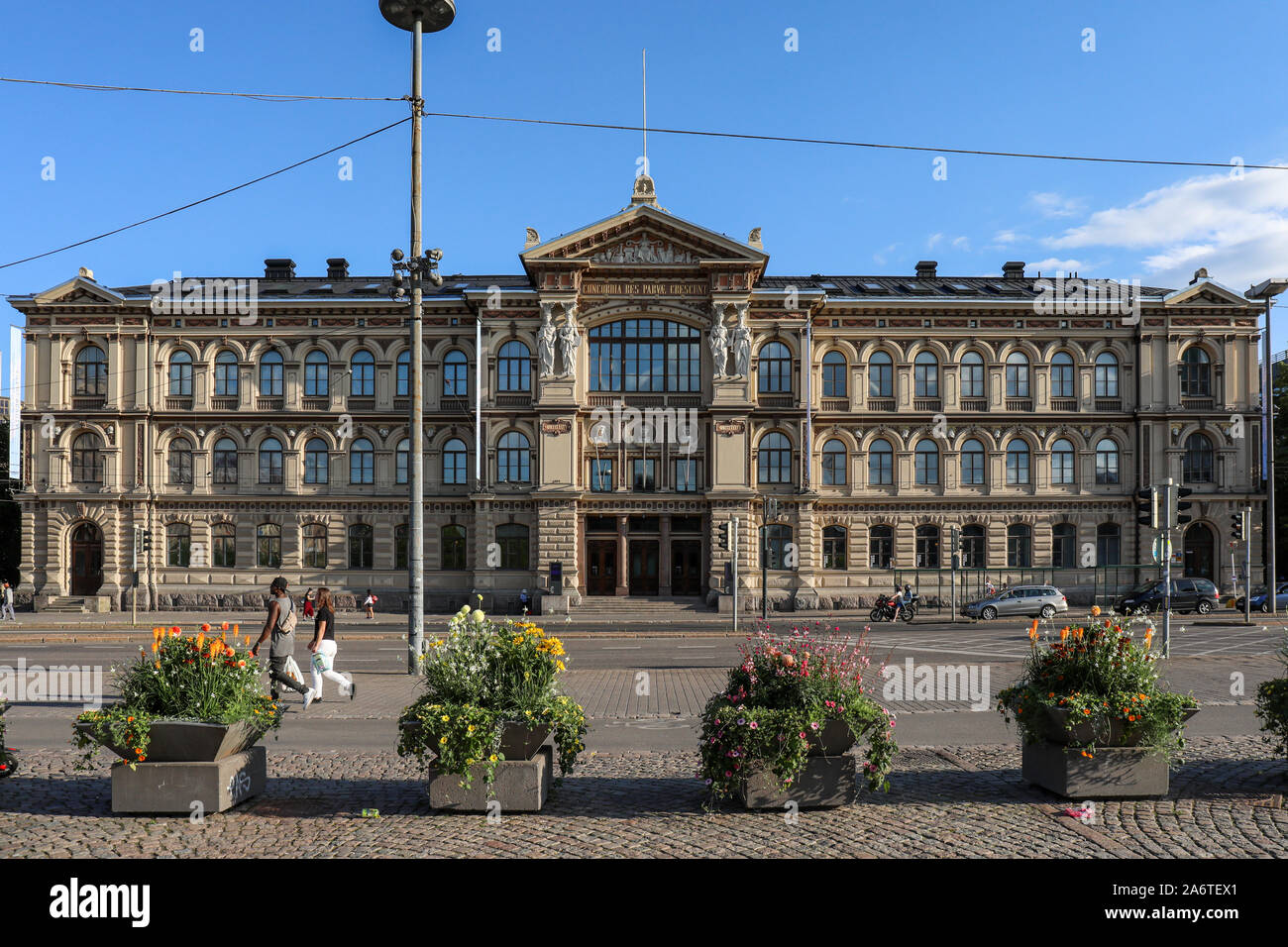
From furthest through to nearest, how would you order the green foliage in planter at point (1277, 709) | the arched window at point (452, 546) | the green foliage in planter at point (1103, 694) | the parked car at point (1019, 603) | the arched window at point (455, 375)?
1. the arched window at point (455, 375)
2. the arched window at point (452, 546)
3. the parked car at point (1019, 603)
4. the green foliage in planter at point (1277, 709)
5. the green foliage in planter at point (1103, 694)

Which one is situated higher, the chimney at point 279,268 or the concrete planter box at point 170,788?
the chimney at point 279,268

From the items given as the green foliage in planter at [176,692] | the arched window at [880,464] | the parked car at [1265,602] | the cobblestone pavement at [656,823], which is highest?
the arched window at [880,464]

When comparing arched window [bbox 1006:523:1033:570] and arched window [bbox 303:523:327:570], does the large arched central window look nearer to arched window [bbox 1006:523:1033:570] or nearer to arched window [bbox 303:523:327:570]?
arched window [bbox 303:523:327:570]

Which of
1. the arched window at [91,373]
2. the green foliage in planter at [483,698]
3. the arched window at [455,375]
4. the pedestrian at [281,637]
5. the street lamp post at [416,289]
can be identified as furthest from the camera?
the arched window at [455,375]

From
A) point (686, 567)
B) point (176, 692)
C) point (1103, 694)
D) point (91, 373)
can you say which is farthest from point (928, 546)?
point (176, 692)

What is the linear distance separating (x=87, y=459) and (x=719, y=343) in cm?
3005

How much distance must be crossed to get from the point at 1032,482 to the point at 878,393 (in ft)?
27.7

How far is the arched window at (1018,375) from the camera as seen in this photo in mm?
45219

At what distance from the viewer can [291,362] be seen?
44.4 metres

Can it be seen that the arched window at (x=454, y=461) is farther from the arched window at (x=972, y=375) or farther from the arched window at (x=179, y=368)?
the arched window at (x=972, y=375)

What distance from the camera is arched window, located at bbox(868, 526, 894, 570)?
44906 mm

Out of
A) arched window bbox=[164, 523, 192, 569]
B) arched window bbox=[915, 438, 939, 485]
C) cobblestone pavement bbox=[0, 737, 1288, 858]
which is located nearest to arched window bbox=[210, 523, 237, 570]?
arched window bbox=[164, 523, 192, 569]

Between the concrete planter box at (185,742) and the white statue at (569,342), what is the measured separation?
34850 mm

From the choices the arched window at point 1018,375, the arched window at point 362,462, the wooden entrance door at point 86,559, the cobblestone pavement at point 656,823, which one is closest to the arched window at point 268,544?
the arched window at point 362,462
